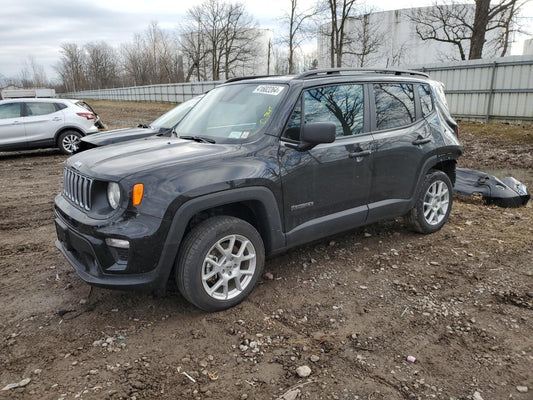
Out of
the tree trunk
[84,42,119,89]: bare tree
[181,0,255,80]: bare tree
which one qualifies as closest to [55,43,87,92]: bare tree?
[84,42,119,89]: bare tree

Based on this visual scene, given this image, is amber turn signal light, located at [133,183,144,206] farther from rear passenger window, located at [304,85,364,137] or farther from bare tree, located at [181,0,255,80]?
bare tree, located at [181,0,255,80]

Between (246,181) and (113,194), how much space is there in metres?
1.01

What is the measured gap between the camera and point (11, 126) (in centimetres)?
1123

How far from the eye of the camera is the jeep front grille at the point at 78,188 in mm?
3215

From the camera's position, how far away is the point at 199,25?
55750 millimetres

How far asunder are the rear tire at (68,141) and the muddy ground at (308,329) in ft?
25.0

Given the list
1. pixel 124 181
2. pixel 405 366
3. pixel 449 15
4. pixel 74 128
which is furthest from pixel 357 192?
pixel 449 15

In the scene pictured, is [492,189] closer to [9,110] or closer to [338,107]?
[338,107]

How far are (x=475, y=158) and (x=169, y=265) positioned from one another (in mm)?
9583

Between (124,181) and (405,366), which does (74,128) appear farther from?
(405,366)

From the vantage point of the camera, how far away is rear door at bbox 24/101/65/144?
37.5 feet

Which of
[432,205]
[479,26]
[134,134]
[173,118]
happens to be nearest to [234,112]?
[432,205]

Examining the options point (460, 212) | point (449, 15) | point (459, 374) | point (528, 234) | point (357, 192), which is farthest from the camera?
point (449, 15)

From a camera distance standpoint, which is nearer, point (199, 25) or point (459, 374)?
point (459, 374)
